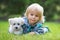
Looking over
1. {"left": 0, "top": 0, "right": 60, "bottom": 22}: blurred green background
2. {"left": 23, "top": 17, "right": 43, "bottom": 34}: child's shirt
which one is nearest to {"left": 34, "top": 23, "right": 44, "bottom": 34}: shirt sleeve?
{"left": 23, "top": 17, "right": 43, "bottom": 34}: child's shirt

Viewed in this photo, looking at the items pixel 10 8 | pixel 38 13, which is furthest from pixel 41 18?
pixel 10 8

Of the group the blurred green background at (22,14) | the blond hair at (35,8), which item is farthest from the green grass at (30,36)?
the blond hair at (35,8)

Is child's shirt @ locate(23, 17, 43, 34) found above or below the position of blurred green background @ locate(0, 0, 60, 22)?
below

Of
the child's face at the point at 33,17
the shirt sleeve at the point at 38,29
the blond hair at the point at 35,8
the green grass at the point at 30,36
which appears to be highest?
the blond hair at the point at 35,8

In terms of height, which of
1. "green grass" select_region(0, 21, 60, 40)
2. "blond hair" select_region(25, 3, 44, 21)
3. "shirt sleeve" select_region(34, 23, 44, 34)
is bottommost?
"green grass" select_region(0, 21, 60, 40)

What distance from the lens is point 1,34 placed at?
1.37m

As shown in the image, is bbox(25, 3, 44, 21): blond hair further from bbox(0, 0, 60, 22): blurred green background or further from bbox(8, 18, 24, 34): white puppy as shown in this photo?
bbox(0, 0, 60, 22): blurred green background

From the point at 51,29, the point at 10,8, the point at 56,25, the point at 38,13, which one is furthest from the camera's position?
the point at 10,8

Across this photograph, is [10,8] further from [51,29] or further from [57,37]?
[57,37]

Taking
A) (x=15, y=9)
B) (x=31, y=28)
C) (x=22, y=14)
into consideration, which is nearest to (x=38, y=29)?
(x=31, y=28)

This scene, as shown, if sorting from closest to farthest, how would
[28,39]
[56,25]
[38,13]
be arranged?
[28,39] < [38,13] < [56,25]

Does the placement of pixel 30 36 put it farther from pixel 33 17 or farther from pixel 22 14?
pixel 22 14

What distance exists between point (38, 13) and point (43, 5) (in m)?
0.09

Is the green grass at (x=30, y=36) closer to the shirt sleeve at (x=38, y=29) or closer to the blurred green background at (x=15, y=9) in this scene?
the shirt sleeve at (x=38, y=29)
